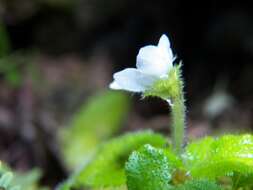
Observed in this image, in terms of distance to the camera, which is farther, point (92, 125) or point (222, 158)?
point (92, 125)

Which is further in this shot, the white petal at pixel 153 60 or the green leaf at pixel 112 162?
the green leaf at pixel 112 162

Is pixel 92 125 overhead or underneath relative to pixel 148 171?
overhead

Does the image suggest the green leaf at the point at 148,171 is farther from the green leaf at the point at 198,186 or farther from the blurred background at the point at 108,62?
the blurred background at the point at 108,62

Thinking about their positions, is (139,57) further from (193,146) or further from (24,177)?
(24,177)

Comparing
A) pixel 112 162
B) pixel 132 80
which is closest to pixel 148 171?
pixel 132 80

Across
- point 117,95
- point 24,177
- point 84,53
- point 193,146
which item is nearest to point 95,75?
point 84,53

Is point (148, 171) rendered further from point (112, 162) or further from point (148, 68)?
point (112, 162)

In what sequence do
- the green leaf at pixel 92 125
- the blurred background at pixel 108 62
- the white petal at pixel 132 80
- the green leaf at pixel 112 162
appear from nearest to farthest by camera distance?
the white petal at pixel 132 80, the green leaf at pixel 112 162, the green leaf at pixel 92 125, the blurred background at pixel 108 62

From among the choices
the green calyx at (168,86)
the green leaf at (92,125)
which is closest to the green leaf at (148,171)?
the green calyx at (168,86)
